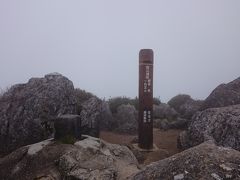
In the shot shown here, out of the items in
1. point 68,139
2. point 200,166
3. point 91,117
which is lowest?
point 68,139

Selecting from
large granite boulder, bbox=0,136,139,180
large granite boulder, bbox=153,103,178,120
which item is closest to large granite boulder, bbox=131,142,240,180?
large granite boulder, bbox=0,136,139,180

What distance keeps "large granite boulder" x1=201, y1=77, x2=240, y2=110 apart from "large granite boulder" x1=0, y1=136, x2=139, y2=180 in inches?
244

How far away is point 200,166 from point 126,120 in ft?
42.5

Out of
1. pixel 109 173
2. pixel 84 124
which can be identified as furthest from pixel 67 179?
pixel 84 124

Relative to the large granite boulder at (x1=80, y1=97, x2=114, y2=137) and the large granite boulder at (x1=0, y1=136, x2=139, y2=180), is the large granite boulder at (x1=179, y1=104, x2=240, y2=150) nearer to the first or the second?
→ the large granite boulder at (x1=0, y1=136, x2=139, y2=180)

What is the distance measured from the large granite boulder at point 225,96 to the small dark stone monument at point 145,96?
2.90 m

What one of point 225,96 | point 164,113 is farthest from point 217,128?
point 164,113

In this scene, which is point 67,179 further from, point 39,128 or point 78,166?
point 39,128

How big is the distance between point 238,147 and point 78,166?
172 inches

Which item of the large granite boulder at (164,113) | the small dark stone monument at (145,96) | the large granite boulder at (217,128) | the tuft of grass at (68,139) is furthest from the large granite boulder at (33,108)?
the large granite boulder at (164,113)

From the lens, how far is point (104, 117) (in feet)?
54.8

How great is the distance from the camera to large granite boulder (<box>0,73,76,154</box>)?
10555 mm

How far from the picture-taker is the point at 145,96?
39.3ft

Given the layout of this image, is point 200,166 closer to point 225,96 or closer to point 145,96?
point 145,96
